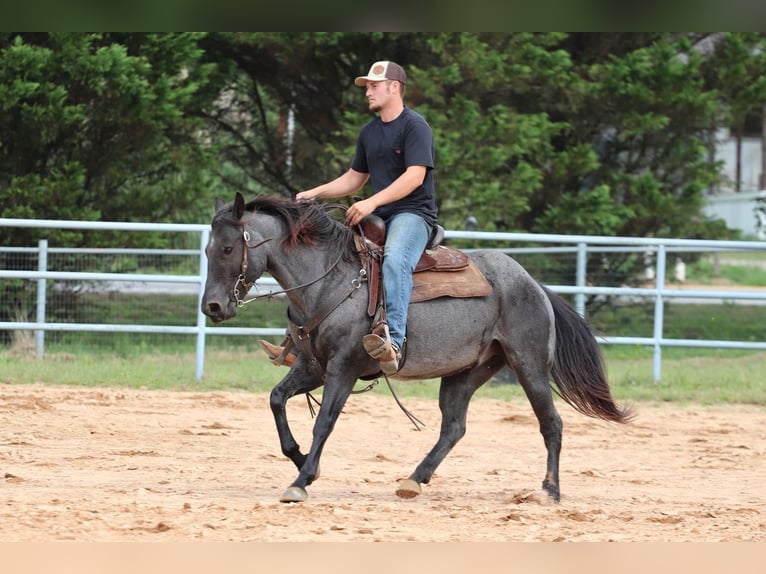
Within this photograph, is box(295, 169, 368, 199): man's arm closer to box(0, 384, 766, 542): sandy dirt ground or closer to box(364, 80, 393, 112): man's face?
box(364, 80, 393, 112): man's face

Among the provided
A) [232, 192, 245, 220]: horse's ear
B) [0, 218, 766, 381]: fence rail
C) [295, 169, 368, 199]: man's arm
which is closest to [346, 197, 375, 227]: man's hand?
[295, 169, 368, 199]: man's arm

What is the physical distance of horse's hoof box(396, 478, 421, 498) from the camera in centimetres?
667

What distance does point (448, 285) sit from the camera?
6930 mm

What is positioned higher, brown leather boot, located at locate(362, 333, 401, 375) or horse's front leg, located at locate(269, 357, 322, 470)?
brown leather boot, located at locate(362, 333, 401, 375)

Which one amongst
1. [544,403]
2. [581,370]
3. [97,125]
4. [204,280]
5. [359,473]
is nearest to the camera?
[544,403]

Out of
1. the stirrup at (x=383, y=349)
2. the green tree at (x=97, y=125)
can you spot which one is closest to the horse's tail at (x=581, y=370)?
the stirrup at (x=383, y=349)

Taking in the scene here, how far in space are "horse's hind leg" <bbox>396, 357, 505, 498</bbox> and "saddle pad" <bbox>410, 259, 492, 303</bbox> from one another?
22.6 inches

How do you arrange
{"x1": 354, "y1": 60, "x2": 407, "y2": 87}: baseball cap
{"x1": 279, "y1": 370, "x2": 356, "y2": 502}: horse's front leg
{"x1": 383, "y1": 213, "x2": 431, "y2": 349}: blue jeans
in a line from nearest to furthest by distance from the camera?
{"x1": 279, "y1": 370, "x2": 356, "y2": 502}: horse's front leg < {"x1": 383, "y1": 213, "x2": 431, "y2": 349}: blue jeans < {"x1": 354, "y1": 60, "x2": 407, "y2": 87}: baseball cap

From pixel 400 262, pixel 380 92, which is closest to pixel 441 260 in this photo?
pixel 400 262

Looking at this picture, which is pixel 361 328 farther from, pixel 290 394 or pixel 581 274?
pixel 581 274

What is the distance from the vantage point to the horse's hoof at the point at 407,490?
21.9 ft

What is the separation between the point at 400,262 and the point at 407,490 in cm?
135

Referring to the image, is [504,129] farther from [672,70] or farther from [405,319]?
[405,319]

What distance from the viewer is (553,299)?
7.43 metres
